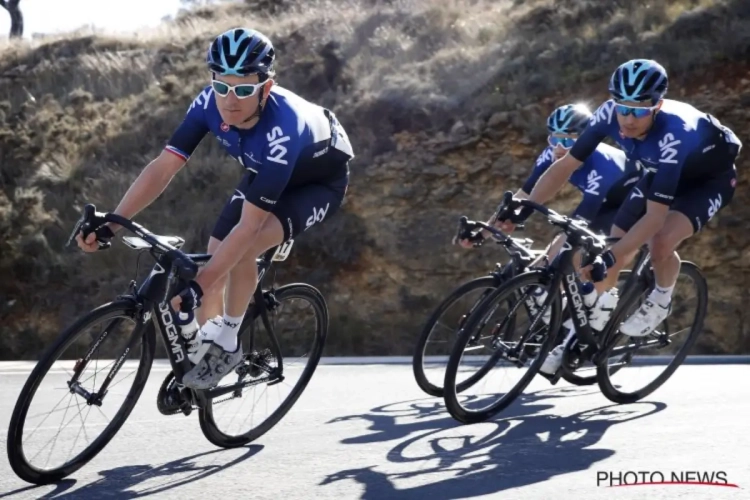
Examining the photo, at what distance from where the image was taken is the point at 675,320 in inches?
297

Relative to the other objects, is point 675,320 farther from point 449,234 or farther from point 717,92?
point 717,92

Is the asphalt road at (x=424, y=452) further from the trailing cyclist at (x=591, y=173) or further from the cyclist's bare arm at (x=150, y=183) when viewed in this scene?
the trailing cyclist at (x=591, y=173)

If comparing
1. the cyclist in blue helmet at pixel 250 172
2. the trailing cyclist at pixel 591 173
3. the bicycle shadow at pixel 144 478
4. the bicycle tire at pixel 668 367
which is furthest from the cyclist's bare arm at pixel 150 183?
the trailing cyclist at pixel 591 173

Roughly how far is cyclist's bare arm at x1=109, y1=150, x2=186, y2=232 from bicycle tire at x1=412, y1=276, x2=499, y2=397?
2092 millimetres

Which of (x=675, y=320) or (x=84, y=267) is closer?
(x=675, y=320)

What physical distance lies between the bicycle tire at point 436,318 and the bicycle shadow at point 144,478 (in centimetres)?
178

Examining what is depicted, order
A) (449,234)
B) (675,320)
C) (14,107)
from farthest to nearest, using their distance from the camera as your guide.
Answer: (14,107) < (449,234) < (675,320)

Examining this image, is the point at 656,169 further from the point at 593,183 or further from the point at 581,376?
the point at 581,376

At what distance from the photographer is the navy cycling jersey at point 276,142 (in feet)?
17.1

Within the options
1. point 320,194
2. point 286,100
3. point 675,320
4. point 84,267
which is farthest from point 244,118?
point 84,267

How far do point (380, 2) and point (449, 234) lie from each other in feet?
Answer: 29.2

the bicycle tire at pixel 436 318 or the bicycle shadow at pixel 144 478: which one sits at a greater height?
the bicycle tire at pixel 436 318

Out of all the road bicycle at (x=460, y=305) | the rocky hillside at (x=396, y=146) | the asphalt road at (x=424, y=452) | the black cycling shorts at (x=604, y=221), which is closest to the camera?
the asphalt road at (x=424, y=452)

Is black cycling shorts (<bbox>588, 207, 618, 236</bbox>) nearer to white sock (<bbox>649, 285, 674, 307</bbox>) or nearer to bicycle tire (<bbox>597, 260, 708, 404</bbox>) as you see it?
bicycle tire (<bbox>597, 260, 708, 404</bbox>)
